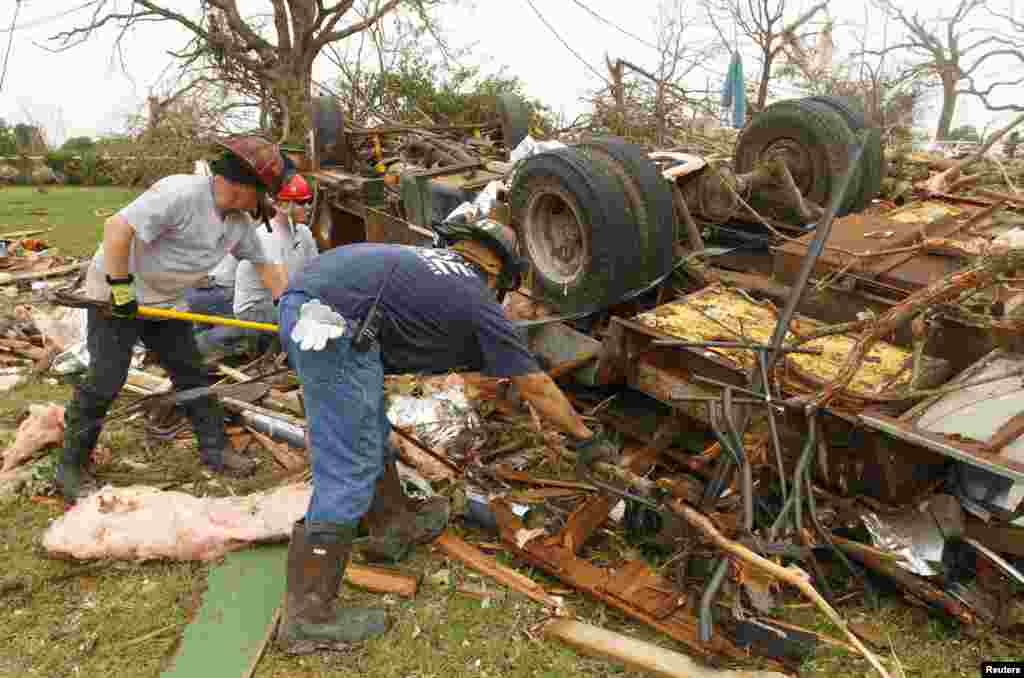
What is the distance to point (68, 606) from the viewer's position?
9.42 feet

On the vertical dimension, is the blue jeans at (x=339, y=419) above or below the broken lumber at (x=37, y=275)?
above

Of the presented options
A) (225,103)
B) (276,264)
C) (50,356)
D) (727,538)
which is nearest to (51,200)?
(225,103)

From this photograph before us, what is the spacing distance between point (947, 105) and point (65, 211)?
90.5 ft

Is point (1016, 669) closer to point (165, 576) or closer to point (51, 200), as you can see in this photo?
point (165, 576)

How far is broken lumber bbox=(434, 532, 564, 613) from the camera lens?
285 cm

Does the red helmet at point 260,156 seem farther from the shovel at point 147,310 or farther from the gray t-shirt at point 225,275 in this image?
the gray t-shirt at point 225,275

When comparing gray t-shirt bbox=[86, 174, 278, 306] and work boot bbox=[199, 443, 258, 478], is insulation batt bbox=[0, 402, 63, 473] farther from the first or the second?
gray t-shirt bbox=[86, 174, 278, 306]

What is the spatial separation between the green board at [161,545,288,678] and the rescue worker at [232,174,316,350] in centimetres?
207

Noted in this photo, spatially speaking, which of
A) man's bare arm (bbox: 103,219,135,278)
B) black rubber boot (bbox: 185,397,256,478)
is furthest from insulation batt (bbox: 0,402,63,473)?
man's bare arm (bbox: 103,219,135,278)

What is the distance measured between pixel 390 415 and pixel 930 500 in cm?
283

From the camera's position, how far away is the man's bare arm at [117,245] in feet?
10.2

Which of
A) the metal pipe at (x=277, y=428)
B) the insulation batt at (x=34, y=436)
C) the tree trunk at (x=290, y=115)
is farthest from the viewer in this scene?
the tree trunk at (x=290, y=115)

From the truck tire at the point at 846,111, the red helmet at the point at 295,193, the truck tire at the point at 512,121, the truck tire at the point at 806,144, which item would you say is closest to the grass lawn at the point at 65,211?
the red helmet at the point at 295,193

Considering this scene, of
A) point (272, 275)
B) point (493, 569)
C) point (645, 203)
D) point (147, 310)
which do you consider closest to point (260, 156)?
point (272, 275)
